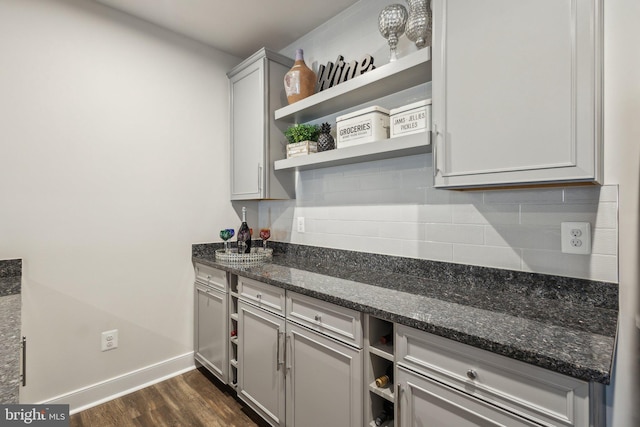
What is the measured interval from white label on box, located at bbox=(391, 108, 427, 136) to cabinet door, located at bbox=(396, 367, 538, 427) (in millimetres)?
1039

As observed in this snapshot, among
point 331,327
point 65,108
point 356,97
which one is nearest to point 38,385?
point 65,108

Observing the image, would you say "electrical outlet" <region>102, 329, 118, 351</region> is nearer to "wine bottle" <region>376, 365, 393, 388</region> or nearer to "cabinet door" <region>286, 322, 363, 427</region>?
"cabinet door" <region>286, 322, 363, 427</region>

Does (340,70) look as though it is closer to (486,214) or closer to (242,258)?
(486,214)

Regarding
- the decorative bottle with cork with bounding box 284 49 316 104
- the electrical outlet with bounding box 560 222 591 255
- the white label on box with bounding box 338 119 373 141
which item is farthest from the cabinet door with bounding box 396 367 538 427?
the decorative bottle with cork with bounding box 284 49 316 104

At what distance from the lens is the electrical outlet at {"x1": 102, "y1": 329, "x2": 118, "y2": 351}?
2086 mm

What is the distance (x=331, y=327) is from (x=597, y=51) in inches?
52.7

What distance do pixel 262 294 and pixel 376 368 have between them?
742 millimetres

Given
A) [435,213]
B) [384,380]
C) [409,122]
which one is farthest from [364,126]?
[384,380]

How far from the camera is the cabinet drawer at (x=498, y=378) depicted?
0.81 meters

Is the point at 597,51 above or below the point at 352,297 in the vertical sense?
above

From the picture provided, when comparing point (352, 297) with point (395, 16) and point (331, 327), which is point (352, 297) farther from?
point (395, 16)

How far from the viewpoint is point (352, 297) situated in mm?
1340

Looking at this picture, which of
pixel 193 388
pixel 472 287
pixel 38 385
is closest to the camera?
pixel 472 287

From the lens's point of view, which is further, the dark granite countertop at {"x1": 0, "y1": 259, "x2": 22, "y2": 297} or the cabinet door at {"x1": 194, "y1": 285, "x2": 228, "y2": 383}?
the cabinet door at {"x1": 194, "y1": 285, "x2": 228, "y2": 383}
